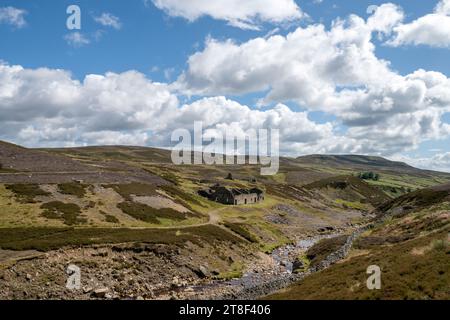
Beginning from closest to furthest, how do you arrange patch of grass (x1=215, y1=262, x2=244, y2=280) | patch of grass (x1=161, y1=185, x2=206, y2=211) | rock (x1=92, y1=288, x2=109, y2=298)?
rock (x1=92, y1=288, x2=109, y2=298), patch of grass (x1=215, y1=262, x2=244, y2=280), patch of grass (x1=161, y1=185, x2=206, y2=211)

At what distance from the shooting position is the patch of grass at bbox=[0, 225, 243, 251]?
51.3m

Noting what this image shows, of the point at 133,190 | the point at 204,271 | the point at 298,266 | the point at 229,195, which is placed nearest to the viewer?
the point at 204,271

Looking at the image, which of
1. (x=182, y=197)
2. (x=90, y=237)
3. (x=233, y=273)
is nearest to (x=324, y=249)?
(x=233, y=273)

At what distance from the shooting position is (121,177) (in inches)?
3834

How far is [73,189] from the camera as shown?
7712cm

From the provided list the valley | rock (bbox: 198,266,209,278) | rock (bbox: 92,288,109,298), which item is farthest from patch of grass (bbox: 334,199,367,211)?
rock (bbox: 92,288,109,298)

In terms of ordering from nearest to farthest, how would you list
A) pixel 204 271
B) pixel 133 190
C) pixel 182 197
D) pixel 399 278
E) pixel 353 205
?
pixel 399 278 → pixel 204 271 → pixel 133 190 → pixel 182 197 → pixel 353 205

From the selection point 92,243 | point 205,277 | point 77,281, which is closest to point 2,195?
point 92,243

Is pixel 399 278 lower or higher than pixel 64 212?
higher

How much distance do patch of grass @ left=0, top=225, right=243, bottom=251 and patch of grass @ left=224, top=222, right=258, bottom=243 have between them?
751 cm

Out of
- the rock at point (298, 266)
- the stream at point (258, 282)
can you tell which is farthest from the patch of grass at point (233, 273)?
the rock at point (298, 266)

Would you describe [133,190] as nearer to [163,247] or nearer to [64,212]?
[64,212]

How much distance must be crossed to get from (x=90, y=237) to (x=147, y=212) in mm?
20296

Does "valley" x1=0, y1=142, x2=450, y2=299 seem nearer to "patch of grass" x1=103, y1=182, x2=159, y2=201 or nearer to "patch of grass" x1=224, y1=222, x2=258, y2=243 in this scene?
"patch of grass" x1=224, y1=222, x2=258, y2=243
